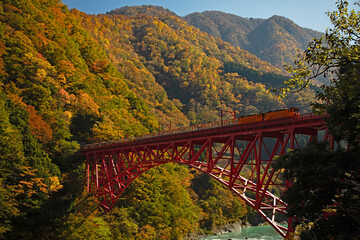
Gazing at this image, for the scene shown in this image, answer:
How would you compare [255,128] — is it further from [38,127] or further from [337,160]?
[38,127]

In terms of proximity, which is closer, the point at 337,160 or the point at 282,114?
the point at 337,160

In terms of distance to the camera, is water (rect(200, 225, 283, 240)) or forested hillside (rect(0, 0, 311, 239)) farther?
water (rect(200, 225, 283, 240))

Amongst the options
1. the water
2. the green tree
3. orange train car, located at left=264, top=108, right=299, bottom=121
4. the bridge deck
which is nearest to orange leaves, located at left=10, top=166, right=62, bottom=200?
the bridge deck

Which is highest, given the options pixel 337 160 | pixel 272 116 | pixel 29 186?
pixel 272 116

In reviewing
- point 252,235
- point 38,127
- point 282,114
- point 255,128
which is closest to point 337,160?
point 282,114

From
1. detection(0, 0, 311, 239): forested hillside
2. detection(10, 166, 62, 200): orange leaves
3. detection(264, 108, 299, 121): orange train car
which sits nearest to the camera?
detection(264, 108, 299, 121): orange train car

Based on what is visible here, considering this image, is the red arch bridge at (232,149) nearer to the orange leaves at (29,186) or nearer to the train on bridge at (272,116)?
the train on bridge at (272,116)

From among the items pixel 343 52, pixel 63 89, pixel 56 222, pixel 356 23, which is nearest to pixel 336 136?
pixel 343 52

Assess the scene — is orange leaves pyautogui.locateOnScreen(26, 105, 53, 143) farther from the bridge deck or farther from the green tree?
the green tree

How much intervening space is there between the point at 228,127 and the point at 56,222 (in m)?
20.5

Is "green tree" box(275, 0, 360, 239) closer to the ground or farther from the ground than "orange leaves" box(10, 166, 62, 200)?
farther from the ground

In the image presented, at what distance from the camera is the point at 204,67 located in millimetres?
141000

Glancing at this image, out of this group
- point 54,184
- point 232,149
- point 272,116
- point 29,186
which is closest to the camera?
point 272,116

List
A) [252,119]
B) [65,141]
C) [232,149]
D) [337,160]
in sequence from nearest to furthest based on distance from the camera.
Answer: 1. [337,160]
2. [232,149]
3. [252,119]
4. [65,141]
